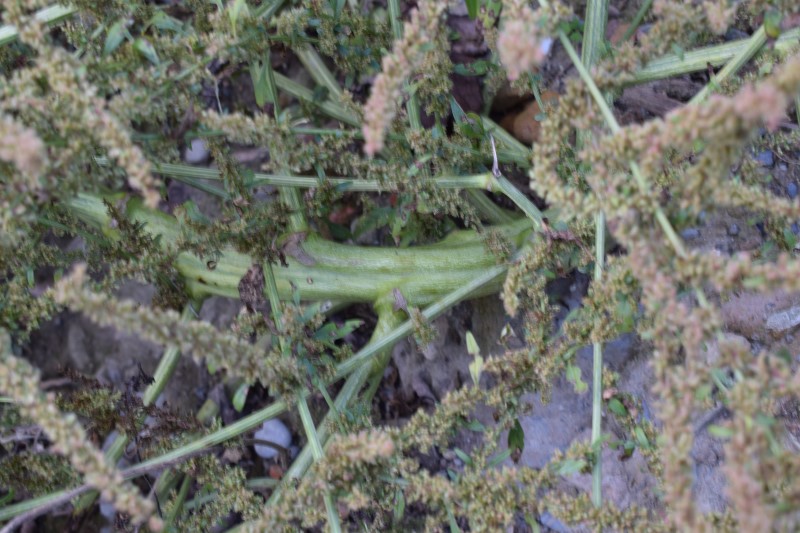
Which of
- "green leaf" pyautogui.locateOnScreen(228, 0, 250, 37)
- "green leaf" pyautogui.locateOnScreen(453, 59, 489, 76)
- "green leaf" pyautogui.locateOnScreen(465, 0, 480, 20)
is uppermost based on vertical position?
"green leaf" pyautogui.locateOnScreen(453, 59, 489, 76)

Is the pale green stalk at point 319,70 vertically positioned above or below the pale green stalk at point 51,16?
above

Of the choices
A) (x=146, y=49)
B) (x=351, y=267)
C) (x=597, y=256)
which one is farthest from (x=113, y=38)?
(x=597, y=256)

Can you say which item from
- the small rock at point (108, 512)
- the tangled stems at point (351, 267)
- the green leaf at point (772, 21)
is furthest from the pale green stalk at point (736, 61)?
the small rock at point (108, 512)

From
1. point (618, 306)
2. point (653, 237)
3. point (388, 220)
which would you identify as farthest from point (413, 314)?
point (653, 237)

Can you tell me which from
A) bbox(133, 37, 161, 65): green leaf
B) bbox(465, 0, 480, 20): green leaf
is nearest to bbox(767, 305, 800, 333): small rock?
bbox(465, 0, 480, 20): green leaf

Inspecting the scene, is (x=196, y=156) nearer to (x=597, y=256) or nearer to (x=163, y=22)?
(x=163, y=22)

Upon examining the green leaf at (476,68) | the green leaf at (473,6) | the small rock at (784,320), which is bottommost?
the small rock at (784,320)

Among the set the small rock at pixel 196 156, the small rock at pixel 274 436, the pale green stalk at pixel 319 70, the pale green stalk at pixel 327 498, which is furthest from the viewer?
the small rock at pixel 196 156

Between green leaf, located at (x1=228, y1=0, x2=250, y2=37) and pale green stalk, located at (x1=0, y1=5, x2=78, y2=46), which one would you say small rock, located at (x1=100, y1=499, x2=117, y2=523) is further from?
green leaf, located at (x1=228, y1=0, x2=250, y2=37)

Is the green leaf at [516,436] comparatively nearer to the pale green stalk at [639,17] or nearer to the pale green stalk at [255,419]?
the pale green stalk at [255,419]
